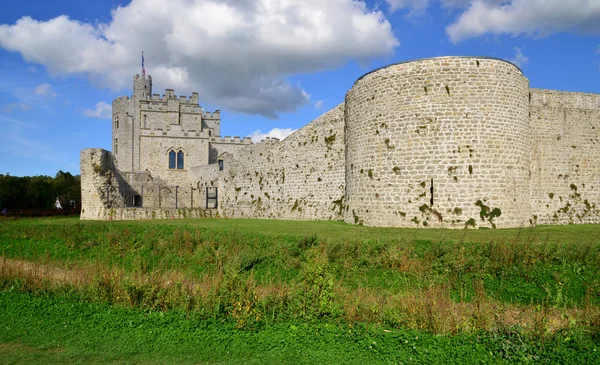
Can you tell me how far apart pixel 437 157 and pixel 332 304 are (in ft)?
34.6

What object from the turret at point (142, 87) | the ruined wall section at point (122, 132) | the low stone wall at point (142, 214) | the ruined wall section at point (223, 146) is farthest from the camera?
the turret at point (142, 87)

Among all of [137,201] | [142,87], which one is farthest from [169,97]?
[137,201]

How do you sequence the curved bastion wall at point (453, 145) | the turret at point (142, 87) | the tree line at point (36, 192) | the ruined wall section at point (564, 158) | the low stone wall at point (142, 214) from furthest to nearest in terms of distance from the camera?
the turret at point (142, 87)
the tree line at point (36, 192)
the low stone wall at point (142, 214)
the ruined wall section at point (564, 158)
the curved bastion wall at point (453, 145)

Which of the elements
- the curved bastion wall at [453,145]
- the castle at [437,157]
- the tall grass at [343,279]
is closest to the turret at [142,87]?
the castle at [437,157]

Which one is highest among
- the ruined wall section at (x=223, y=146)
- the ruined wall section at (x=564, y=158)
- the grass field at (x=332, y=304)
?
the ruined wall section at (x=223, y=146)

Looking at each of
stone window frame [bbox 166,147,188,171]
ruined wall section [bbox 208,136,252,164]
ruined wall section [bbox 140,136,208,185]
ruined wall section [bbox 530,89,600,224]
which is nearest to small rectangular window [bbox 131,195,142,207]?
ruined wall section [bbox 140,136,208,185]

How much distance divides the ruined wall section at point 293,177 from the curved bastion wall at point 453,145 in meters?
5.90

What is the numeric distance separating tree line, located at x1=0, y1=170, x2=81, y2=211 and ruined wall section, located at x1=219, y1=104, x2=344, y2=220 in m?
28.0

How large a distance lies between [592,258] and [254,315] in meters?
8.41

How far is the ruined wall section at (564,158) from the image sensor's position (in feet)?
67.1

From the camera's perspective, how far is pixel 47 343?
7.63 meters

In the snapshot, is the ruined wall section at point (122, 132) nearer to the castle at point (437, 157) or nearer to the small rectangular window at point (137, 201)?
the small rectangular window at point (137, 201)

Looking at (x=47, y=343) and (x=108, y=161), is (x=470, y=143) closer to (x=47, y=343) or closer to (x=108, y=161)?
(x=47, y=343)

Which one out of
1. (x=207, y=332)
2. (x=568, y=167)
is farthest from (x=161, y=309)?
(x=568, y=167)
